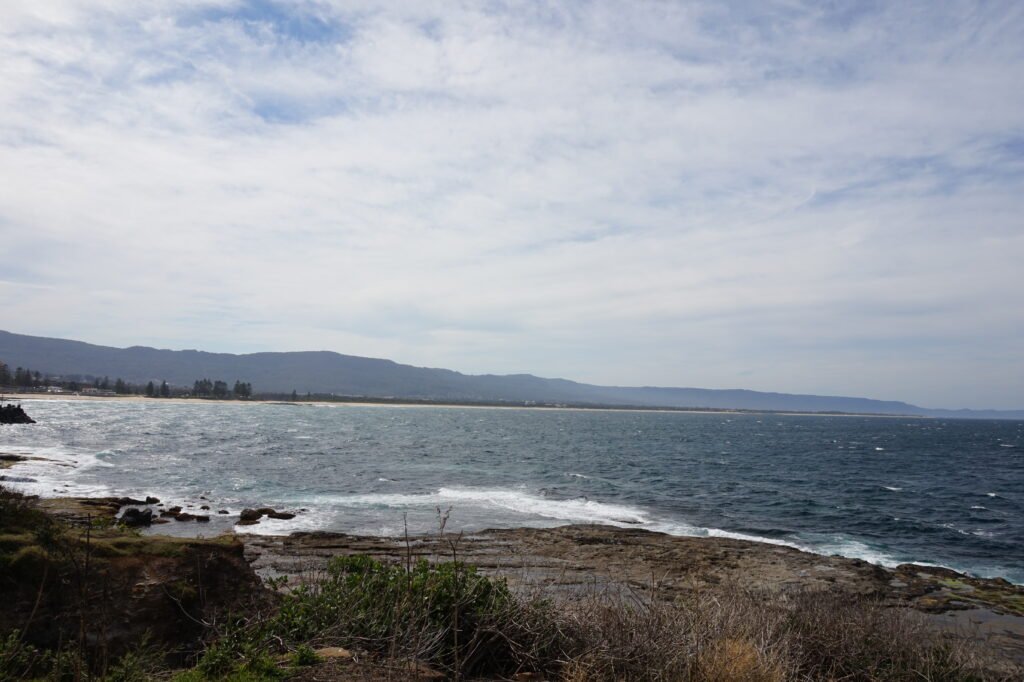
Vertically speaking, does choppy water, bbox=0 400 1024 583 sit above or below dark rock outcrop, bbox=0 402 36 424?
below

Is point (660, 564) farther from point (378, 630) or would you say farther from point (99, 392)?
point (99, 392)

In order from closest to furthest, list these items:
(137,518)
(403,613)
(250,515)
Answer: (403,613), (137,518), (250,515)

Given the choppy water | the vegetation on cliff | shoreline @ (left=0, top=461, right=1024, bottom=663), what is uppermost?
the vegetation on cliff

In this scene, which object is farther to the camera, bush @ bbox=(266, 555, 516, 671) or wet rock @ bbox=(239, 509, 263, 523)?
wet rock @ bbox=(239, 509, 263, 523)

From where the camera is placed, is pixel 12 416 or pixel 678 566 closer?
pixel 678 566

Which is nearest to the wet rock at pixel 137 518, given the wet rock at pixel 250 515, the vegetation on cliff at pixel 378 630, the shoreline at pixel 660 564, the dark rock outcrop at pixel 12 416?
the shoreline at pixel 660 564

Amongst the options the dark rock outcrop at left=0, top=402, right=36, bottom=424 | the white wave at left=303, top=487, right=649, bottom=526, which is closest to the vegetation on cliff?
the white wave at left=303, top=487, right=649, bottom=526

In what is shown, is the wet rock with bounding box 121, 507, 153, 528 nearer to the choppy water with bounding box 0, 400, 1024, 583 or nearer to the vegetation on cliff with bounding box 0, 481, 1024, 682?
the choppy water with bounding box 0, 400, 1024, 583

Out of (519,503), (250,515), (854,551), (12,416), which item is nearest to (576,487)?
(519,503)

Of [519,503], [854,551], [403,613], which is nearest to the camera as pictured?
[403,613]

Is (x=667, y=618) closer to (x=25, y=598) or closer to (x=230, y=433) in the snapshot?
(x=25, y=598)

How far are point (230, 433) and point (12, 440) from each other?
923 inches

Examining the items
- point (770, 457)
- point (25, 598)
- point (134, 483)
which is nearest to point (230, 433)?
→ point (134, 483)

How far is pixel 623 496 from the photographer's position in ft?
122
